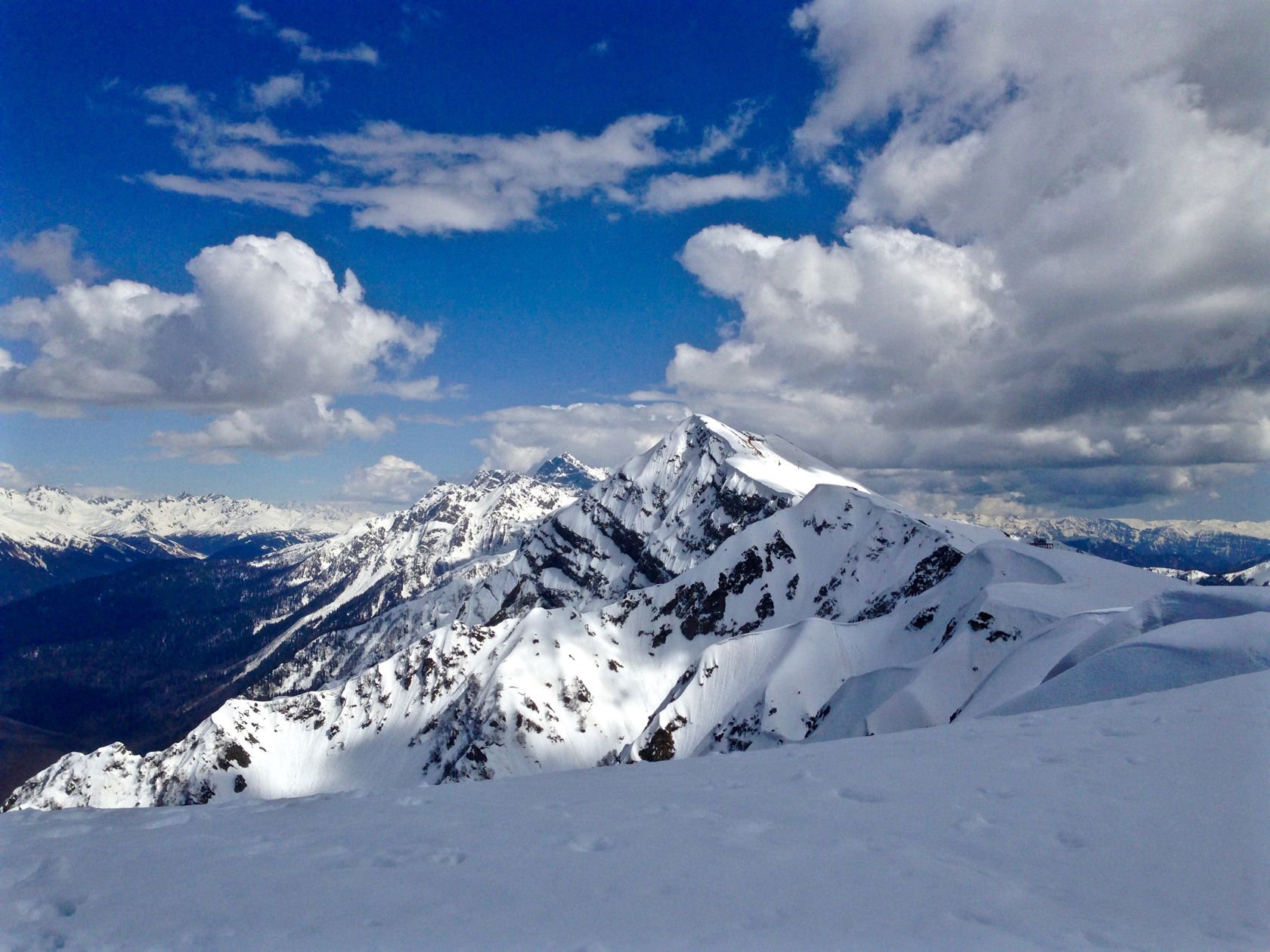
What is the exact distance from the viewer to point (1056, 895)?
7488 mm

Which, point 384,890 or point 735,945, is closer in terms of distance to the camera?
point 735,945

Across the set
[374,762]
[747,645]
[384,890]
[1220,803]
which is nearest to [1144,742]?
[1220,803]

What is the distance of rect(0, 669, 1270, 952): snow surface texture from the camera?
7039mm

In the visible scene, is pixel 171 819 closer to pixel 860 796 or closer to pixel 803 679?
pixel 860 796

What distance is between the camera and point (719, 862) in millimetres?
8477

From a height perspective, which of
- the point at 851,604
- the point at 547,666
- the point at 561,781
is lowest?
the point at 547,666

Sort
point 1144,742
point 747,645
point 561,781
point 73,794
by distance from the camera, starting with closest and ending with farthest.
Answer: point 1144,742 < point 561,781 < point 747,645 < point 73,794

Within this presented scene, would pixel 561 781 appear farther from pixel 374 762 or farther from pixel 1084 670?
pixel 374 762

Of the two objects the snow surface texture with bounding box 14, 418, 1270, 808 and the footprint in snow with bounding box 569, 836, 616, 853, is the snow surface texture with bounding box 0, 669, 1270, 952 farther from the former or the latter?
the snow surface texture with bounding box 14, 418, 1270, 808

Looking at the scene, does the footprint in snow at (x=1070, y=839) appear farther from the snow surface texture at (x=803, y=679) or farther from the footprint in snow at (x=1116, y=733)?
the snow surface texture at (x=803, y=679)

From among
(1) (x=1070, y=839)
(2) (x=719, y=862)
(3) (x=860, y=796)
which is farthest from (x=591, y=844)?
(1) (x=1070, y=839)

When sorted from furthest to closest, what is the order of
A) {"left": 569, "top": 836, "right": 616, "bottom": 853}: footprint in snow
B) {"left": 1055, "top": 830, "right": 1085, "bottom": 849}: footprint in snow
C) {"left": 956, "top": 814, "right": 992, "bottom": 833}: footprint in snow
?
{"left": 956, "top": 814, "right": 992, "bottom": 833}: footprint in snow
{"left": 569, "top": 836, "right": 616, "bottom": 853}: footprint in snow
{"left": 1055, "top": 830, "right": 1085, "bottom": 849}: footprint in snow

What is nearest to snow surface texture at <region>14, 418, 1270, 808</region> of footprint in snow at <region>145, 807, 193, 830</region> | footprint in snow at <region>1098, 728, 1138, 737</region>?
footprint in snow at <region>1098, 728, 1138, 737</region>

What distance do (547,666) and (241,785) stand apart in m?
88.8
